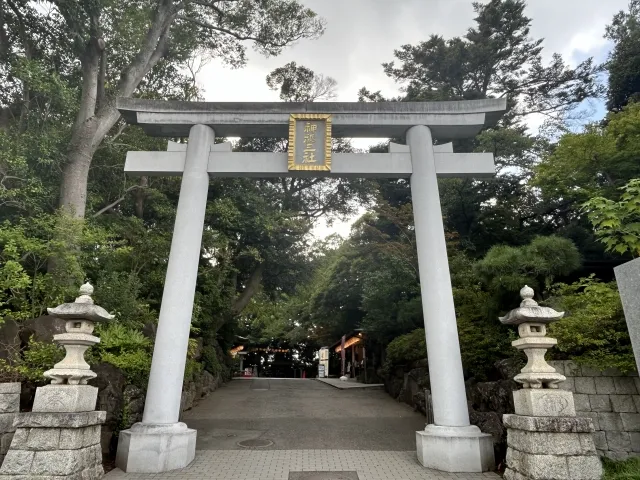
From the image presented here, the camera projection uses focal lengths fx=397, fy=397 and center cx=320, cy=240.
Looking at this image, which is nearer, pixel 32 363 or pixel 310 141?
pixel 32 363

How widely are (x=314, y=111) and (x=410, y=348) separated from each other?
25.4 ft

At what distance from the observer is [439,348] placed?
6.47 meters

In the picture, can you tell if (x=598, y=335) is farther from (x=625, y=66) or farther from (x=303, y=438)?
(x=625, y=66)

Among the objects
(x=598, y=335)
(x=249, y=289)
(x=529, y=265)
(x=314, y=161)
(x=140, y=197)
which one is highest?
(x=140, y=197)

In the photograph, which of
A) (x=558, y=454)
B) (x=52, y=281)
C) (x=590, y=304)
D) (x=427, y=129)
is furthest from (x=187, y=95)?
(x=558, y=454)

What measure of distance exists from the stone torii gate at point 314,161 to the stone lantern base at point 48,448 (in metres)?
1.47

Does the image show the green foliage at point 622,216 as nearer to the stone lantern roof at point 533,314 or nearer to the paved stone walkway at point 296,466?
the stone lantern roof at point 533,314

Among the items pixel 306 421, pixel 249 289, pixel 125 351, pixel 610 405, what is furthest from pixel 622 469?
pixel 249 289

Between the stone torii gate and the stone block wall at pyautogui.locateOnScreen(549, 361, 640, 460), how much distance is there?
5.85 feet

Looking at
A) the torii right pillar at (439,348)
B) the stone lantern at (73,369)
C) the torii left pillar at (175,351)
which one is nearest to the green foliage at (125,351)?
the torii left pillar at (175,351)

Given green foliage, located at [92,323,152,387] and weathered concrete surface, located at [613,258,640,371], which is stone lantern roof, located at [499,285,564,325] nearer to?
weathered concrete surface, located at [613,258,640,371]

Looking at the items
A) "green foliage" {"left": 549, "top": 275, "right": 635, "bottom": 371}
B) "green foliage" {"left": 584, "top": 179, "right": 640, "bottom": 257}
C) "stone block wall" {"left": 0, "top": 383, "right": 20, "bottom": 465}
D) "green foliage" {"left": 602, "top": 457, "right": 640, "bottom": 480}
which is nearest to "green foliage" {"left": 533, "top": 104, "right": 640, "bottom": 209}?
"green foliage" {"left": 584, "top": 179, "right": 640, "bottom": 257}

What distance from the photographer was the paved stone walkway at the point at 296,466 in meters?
5.58

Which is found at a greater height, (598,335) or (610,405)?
(598,335)
